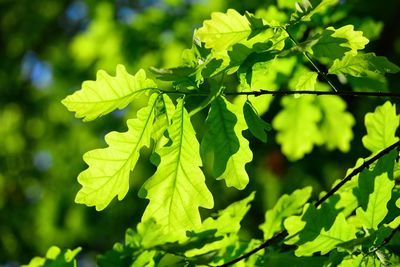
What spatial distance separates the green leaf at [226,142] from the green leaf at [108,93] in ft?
0.50

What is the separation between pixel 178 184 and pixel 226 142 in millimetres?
142

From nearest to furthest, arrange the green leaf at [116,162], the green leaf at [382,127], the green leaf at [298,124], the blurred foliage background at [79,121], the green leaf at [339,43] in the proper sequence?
the green leaf at [339,43], the green leaf at [116,162], the green leaf at [382,127], the green leaf at [298,124], the blurred foliage background at [79,121]

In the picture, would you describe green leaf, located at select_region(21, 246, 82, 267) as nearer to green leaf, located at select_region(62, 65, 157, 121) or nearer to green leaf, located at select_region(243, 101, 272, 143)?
green leaf, located at select_region(62, 65, 157, 121)

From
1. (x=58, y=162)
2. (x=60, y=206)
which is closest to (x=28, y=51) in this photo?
(x=58, y=162)

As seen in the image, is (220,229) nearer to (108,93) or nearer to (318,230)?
(318,230)

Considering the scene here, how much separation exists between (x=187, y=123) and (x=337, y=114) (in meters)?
1.66

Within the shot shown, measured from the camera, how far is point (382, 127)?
1.49 metres

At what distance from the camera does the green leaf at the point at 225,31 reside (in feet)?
3.91

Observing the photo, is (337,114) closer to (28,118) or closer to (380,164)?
(380,164)

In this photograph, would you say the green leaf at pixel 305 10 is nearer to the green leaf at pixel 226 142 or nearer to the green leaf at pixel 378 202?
the green leaf at pixel 226 142

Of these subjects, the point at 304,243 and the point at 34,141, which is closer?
the point at 304,243

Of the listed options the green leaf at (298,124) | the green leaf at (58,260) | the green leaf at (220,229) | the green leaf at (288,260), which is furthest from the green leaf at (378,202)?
the green leaf at (298,124)

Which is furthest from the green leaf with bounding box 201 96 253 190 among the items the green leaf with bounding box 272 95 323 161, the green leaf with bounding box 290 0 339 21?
the green leaf with bounding box 272 95 323 161

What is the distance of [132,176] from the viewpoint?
208 inches
